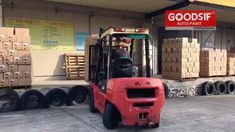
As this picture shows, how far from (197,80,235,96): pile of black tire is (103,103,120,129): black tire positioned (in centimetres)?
786

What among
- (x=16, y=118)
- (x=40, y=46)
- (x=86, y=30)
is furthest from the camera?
(x=86, y=30)

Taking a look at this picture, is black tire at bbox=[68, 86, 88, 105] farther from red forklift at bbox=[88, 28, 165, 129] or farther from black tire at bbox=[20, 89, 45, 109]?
red forklift at bbox=[88, 28, 165, 129]

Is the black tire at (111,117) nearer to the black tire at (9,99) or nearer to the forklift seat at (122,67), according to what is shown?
the forklift seat at (122,67)

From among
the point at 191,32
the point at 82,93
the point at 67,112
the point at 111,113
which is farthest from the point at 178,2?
the point at 111,113

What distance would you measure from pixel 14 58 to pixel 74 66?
497 cm

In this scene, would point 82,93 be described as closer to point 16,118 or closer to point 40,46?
point 16,118

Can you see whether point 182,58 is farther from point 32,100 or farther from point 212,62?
point 32,100

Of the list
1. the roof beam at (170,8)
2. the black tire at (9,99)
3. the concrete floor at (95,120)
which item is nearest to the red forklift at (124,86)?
the concrete floor at (95,120)

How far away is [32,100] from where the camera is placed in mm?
9797

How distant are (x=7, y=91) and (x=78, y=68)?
17.8 ft

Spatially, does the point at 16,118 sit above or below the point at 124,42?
below

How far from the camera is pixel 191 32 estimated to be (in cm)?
1816
